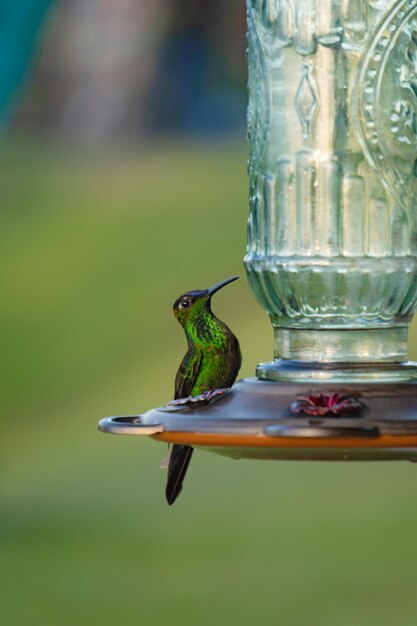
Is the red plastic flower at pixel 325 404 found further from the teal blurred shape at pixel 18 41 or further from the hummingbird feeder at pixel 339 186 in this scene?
the teal blurred shape at pixel 18 41

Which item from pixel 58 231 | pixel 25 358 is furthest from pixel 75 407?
pixel 58 231

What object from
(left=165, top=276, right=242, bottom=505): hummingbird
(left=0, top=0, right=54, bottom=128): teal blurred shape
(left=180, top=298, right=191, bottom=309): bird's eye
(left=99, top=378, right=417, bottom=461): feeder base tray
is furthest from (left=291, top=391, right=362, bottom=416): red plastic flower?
(left=0, top=0, right=54, bottom=128): teal blurred shape

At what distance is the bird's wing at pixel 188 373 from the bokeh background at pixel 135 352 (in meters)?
9.06

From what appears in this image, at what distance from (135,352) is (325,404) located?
40.7ft

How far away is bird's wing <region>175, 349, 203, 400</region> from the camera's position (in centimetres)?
409

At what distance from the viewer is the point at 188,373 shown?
411 cm

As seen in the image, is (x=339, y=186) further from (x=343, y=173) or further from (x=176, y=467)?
(x=176, y=467)

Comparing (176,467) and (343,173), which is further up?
(343,173)

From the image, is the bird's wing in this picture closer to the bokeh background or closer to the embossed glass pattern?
the embossed glass pattern

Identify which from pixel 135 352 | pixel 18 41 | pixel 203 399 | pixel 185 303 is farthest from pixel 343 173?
pixel 18 41

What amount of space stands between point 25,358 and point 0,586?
218cm

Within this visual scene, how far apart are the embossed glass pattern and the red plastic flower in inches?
11.4

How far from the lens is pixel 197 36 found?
15.9 m

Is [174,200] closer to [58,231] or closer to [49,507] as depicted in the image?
[58,231]
